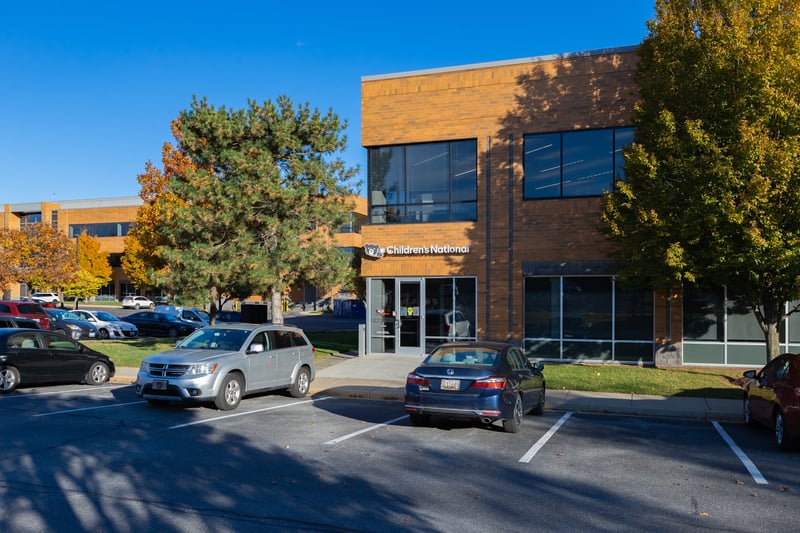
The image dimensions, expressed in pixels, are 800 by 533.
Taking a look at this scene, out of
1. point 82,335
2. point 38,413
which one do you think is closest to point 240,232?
point 38,413

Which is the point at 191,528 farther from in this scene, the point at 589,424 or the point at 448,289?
the point at 448,289

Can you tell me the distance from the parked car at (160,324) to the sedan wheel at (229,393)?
21.5 metres

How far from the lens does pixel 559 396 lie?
15234mm

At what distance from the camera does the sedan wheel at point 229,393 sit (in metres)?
12.4

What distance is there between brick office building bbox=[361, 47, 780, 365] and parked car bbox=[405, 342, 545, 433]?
9284 mm

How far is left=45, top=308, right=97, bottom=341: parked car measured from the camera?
96.6 feet

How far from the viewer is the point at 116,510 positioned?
21.2ft

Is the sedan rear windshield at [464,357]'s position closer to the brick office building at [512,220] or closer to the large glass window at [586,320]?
the brick office building at [512,220]

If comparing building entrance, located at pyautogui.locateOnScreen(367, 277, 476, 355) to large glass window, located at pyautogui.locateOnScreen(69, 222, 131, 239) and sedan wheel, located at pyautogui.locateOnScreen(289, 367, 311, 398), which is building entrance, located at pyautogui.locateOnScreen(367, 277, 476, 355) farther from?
large glass window, located at pyautogui.locateOnScreen(69, 222, 131, 239)

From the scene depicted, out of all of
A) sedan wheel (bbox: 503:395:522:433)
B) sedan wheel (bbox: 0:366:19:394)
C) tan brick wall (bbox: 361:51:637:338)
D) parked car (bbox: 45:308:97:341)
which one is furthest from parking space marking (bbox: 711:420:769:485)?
parked car (bbox: 45:308:97:341)

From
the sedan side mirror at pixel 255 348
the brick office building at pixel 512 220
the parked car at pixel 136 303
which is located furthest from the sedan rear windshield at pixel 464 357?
the parked car at pixel 136 303

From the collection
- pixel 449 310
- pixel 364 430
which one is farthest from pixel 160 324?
pixel 364 430

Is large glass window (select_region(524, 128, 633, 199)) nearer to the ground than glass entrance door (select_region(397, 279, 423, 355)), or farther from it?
farther from it

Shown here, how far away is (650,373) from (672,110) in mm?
7002
